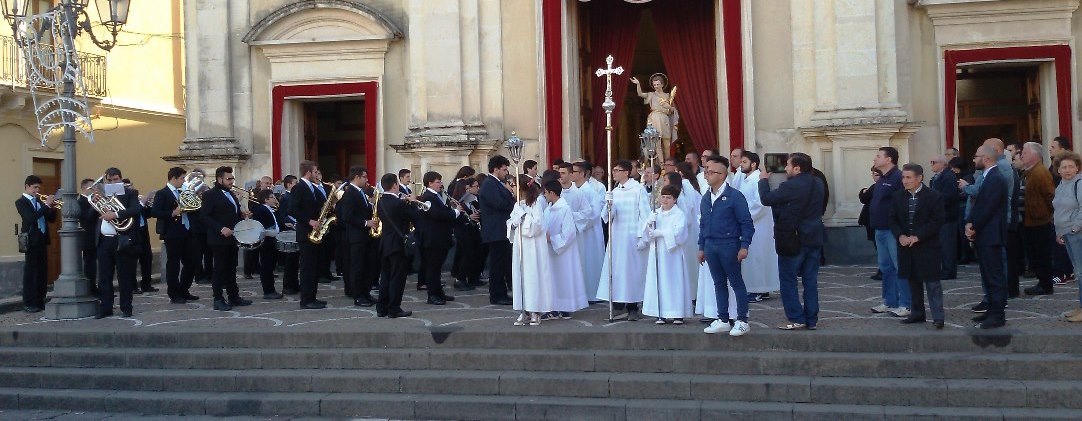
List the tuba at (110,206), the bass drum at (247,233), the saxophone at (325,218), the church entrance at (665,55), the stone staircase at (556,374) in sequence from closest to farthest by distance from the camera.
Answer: the stone staircase at (556,374) → the tuba at (110,206) → the saxophone at (325,218) → the bass drum at (247,233) → the church entrance at (665,55)

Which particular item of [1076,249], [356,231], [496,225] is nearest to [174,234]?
[356,231]

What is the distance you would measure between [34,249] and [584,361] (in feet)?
25.0

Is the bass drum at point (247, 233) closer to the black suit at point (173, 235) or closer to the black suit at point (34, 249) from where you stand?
the black suit at point (173, 235)

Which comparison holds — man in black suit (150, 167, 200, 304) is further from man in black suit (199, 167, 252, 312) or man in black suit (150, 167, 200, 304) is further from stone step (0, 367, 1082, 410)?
stone step (0, 367, 1082, 410)

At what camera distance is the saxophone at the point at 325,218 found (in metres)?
13.1

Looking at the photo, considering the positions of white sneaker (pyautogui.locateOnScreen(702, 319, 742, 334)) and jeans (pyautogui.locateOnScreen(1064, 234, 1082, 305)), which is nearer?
white sneaker (pyautogui.locateOnScreen(702, 319, 742, 334))

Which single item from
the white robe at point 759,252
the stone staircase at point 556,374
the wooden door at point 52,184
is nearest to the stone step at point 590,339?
the stone staircase at point 556,374

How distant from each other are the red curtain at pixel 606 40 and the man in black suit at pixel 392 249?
7.80m

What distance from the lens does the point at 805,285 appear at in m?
10.1

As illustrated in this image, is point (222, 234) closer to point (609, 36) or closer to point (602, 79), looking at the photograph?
point (602, 79)

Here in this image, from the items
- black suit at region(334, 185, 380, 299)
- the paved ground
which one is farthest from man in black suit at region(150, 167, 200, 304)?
black suit at region(334, 185, 380, 299)

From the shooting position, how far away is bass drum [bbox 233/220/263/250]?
529 inches

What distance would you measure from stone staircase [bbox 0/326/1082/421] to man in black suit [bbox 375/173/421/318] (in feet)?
3.81

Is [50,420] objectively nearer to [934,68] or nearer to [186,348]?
[186,348]
